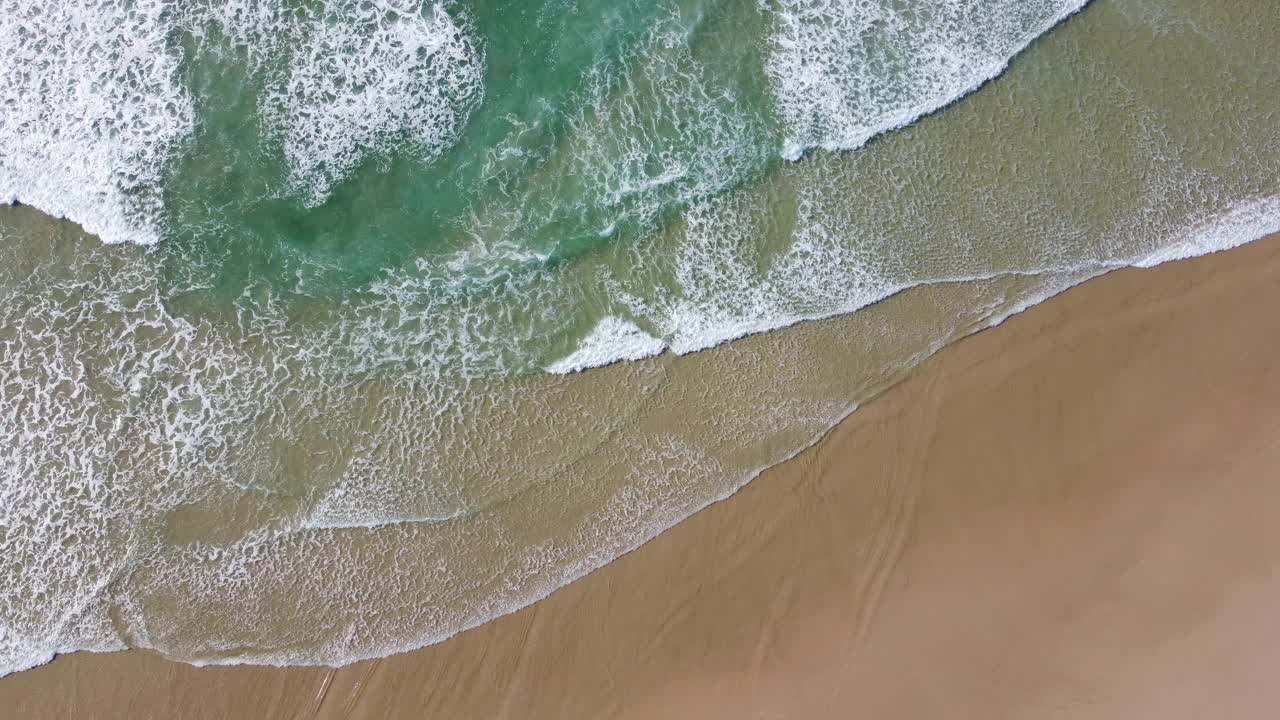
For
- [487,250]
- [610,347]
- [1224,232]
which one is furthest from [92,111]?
[1224,232]

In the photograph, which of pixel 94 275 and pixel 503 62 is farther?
pixel 503 62

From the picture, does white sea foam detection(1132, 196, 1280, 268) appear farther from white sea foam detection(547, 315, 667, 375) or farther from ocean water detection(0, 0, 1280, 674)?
white sea foam detection(547, 315, 667, 375)

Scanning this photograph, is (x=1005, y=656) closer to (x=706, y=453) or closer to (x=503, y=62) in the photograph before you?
(x=706, y=453)

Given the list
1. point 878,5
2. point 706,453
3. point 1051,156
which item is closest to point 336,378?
point 706,453

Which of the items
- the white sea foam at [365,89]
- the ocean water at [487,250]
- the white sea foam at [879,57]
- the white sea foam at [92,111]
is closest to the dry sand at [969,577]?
the ocean water at [487,250]

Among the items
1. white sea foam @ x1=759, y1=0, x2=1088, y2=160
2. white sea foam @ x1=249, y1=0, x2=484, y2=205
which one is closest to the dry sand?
white sea foam @ x1=759, y1=0, x2=1088, y2=160
